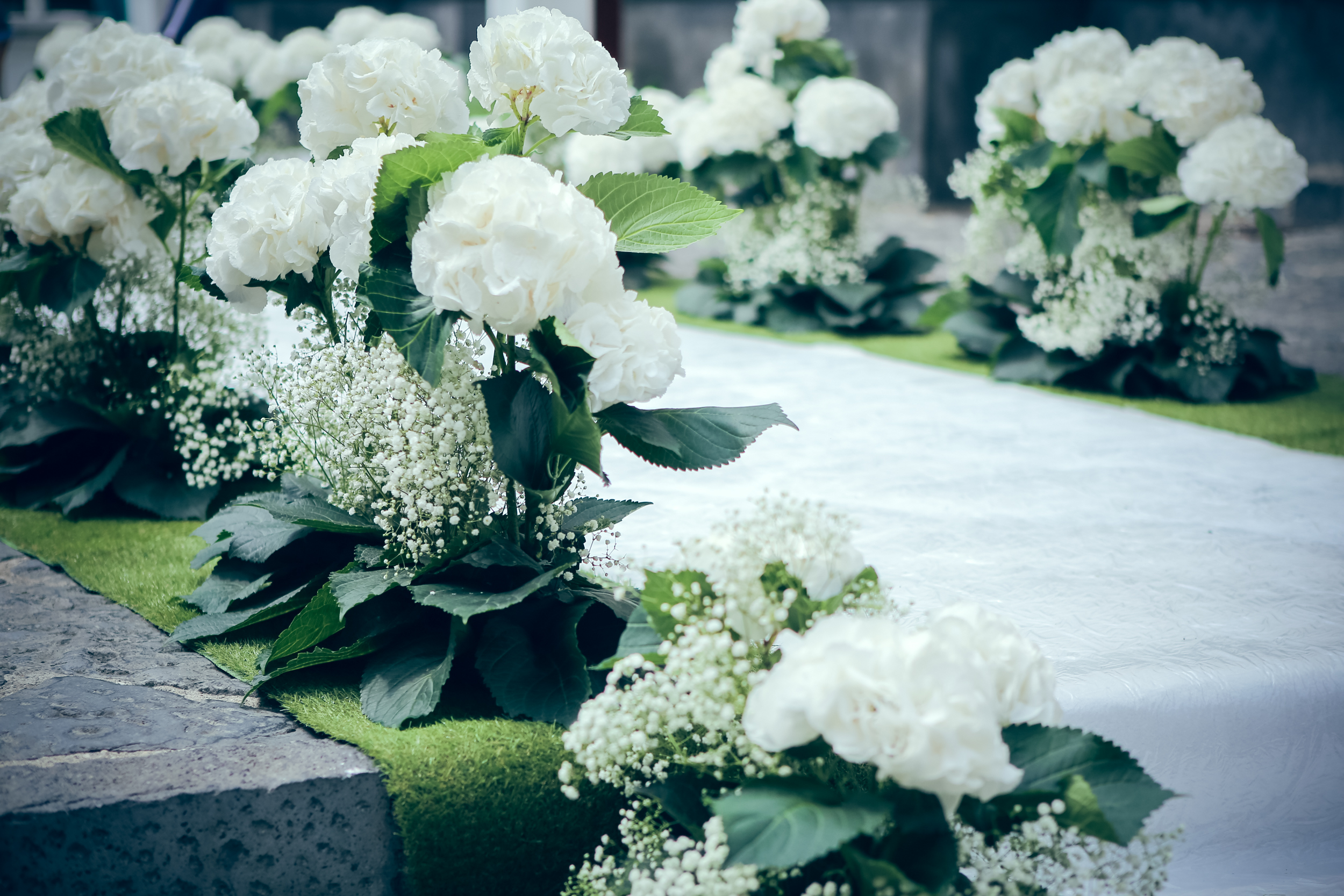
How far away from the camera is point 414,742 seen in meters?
1.29

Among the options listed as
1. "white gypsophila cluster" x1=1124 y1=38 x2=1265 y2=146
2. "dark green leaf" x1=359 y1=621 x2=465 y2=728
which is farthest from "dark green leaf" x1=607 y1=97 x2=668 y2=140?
"white gypsophila cluster" x1=1124 y1=38 x2=1265 y2=146

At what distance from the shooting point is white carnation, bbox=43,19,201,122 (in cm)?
204

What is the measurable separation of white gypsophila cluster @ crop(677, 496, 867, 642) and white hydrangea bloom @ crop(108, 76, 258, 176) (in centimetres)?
131

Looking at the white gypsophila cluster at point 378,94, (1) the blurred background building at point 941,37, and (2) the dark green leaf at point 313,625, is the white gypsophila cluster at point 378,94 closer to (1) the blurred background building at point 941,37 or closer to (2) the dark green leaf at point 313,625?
(2) the dark green leaf at point 313,625

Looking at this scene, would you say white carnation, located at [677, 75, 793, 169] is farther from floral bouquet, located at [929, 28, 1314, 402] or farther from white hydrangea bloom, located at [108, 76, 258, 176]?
white hydrangea bloom, located at [108, 76, 258, 176]

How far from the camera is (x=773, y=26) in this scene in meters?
4.21

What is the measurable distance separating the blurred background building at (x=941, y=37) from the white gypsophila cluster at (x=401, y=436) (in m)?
4.44

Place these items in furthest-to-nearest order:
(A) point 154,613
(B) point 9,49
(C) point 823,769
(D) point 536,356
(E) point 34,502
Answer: (B) point 9,49
(E) point 34,502
(A) point 154,613
(D) point 536,356
(C) point 823,769

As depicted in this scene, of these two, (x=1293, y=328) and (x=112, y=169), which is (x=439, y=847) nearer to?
(x=112, y=169)

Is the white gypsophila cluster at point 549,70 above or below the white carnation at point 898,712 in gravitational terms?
above

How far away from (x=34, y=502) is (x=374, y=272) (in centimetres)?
129

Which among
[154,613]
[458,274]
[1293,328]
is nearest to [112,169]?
[154,613]

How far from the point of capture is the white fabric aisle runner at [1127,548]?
4.93ft

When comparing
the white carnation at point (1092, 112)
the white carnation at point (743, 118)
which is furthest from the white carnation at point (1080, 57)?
the white carnation at point (743, 118)
